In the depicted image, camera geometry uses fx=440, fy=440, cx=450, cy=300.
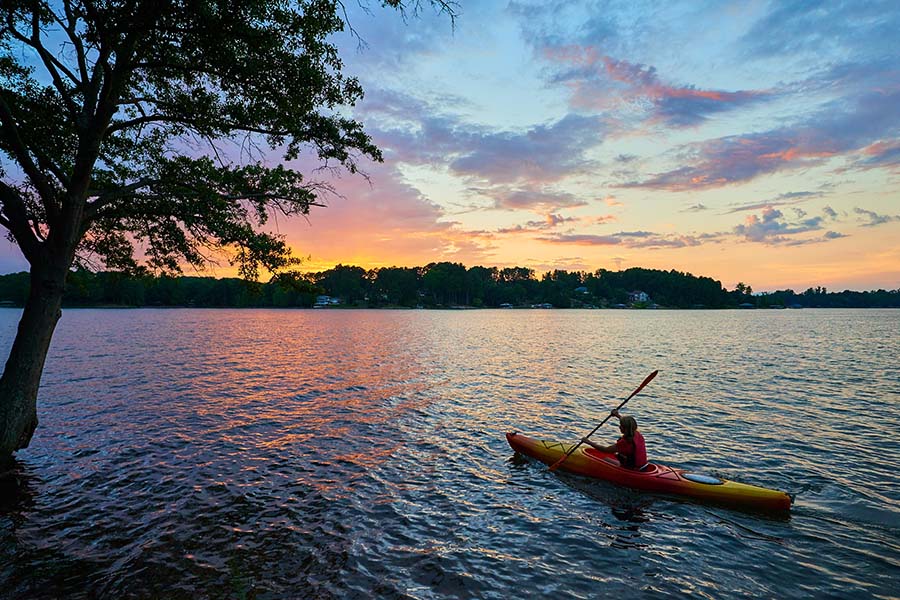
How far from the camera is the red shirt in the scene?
11047 mm

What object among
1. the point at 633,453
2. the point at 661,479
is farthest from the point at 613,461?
the point at 661,479

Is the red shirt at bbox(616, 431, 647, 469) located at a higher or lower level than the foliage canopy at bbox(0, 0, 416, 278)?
lower

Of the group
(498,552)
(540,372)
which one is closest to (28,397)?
(498,552)

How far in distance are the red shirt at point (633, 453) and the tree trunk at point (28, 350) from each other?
522 inches

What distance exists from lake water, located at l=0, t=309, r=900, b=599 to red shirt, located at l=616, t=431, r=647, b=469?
2.31ft

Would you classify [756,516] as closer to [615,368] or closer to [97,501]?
[97,501]

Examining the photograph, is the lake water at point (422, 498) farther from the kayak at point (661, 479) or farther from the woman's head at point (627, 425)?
the woman's head at point (627, 425)

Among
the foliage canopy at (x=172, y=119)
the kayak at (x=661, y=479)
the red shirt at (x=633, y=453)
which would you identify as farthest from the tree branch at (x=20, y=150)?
the red shirt at (x=633, y=453)

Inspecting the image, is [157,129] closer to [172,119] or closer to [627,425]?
[172,119]

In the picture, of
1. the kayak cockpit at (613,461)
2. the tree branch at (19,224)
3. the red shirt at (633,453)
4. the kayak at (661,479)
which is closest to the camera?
the tree branch at (19,224)

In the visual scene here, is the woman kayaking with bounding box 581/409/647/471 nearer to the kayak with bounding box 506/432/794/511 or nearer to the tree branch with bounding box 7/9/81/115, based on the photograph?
the kayak with bounding box 506/432/794/511

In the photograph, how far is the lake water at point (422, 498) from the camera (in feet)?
23.1

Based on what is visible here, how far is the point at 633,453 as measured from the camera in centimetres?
1106

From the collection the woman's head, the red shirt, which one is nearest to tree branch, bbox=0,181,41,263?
the woman's head
